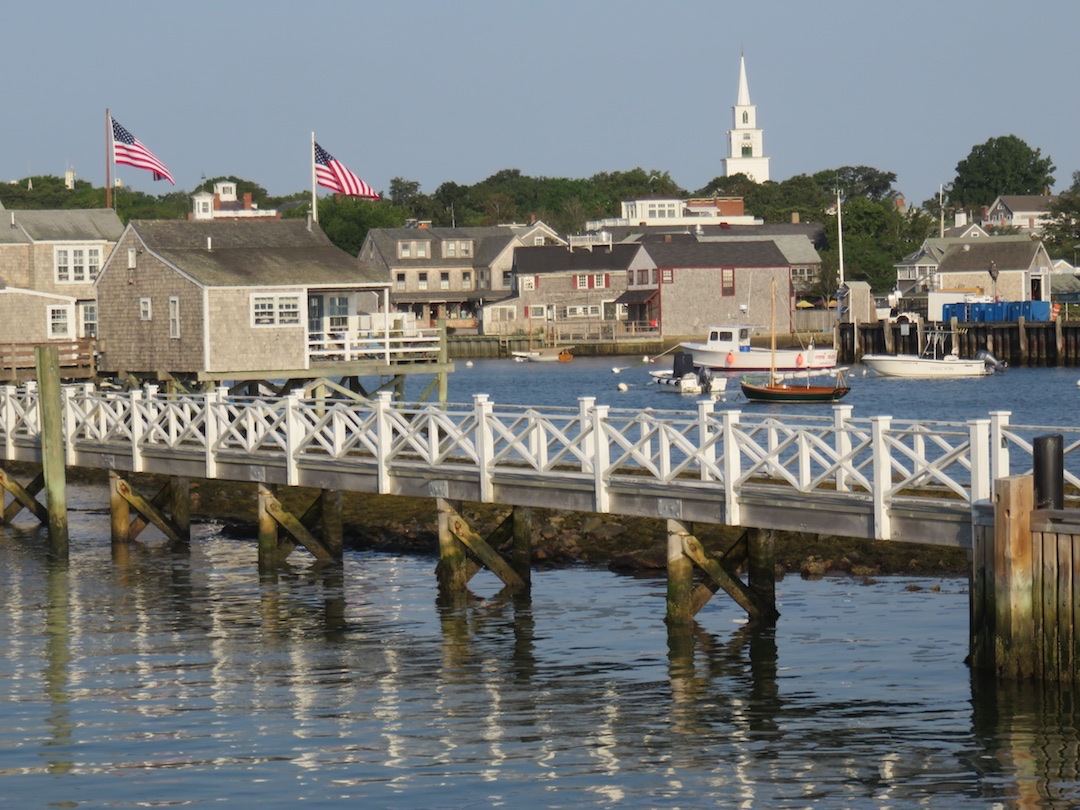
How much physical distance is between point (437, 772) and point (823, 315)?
10539cm

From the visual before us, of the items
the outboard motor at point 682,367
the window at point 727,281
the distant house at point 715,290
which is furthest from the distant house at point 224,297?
the window at point 727,281

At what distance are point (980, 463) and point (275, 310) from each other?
26251 mm

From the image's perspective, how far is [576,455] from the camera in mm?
23234

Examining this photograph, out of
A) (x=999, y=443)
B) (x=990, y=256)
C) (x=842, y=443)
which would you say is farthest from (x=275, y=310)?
(x=990, y=256)

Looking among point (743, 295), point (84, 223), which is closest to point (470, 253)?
point (743, 295)

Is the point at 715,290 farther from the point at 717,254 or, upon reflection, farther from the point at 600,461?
the point at 600,461

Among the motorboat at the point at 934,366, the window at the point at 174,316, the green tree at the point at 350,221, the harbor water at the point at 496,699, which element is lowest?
the harbor water at the point at 496,699

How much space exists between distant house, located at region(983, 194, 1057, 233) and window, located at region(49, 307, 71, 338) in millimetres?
149298

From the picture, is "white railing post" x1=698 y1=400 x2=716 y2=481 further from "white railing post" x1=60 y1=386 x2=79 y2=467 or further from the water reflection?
"white railing post" x1=60 y1=386 x2=79 y2=467

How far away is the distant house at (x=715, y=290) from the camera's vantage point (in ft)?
382

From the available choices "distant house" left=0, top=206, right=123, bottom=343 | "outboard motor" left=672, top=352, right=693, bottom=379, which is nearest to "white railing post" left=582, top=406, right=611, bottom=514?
"distant house" left=0, top=206, right=123, bottom=343

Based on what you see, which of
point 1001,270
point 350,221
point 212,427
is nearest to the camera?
point 212,427

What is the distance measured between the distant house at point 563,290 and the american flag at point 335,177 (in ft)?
235

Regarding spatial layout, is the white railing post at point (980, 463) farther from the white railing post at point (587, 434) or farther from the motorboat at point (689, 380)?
the motorboat at point (689, 380)
